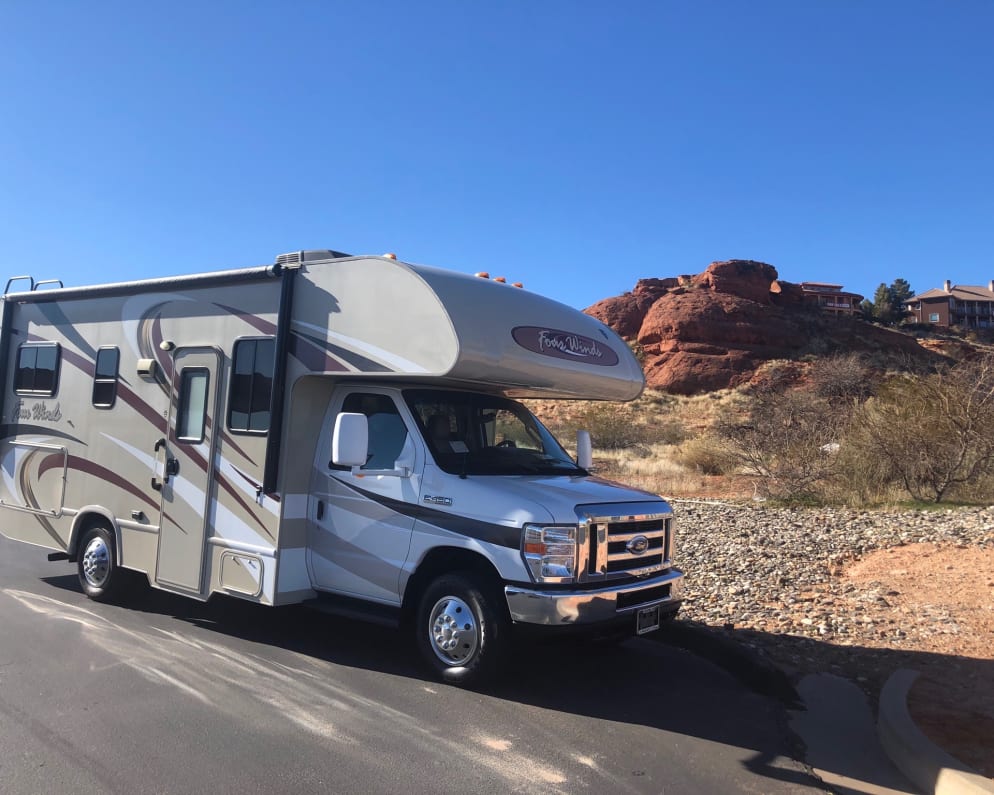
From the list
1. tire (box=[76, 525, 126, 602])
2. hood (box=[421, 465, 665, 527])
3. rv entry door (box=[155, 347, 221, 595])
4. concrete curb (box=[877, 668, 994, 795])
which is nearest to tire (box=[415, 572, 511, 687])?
hood (box=[421, 465, 665, 527])

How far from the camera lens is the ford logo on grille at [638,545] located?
19.3ft

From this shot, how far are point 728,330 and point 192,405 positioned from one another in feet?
184

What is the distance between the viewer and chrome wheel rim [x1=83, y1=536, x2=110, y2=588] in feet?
26.1

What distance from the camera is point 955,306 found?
97.6m

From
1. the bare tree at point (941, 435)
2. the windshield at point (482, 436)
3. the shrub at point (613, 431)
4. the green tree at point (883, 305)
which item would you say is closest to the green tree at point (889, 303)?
the green tree at point (883, 305)

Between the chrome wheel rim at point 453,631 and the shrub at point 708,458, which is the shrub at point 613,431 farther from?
the chrome wheel rim at point 453,631

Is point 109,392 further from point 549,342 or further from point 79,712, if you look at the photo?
point 549,342

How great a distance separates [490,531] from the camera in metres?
5.61

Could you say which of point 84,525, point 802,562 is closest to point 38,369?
point 84,525

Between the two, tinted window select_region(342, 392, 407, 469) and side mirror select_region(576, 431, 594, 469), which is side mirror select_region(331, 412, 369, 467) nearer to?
tinted window select_region(342, 392, 407, 469)

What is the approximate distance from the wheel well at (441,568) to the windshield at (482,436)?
1.98ft

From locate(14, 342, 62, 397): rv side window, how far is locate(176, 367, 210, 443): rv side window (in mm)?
2136

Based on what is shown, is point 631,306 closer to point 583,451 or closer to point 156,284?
point 583,451

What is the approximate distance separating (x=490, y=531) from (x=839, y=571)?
6.08m
